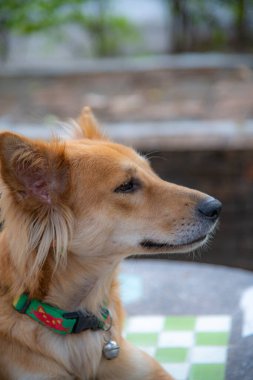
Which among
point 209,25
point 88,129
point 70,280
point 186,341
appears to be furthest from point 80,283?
point 209,25

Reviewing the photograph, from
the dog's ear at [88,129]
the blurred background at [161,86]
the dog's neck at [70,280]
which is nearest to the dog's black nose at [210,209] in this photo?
the dog's neck at [70,280]

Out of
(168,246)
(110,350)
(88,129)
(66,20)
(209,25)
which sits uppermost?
(88,129)

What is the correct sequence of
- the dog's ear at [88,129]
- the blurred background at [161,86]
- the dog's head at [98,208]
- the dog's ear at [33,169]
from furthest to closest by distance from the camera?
the blurred background at [161,86], the dog's ear at [88,129], the dog's head at [98,208], the dog's ear at [33,169]

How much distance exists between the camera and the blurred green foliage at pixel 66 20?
8797 mm

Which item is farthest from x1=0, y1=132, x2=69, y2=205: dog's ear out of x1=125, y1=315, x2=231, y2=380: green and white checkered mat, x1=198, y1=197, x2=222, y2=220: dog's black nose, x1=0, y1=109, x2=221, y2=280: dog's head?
x1=125, y1=315, x2=231, y2=380: green and white checkered mat

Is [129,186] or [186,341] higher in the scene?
[129,186]

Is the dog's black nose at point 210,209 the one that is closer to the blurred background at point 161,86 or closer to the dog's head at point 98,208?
the dog's head at point 98,208

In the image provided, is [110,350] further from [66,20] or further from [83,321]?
[66,20]

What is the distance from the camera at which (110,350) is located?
2.93 metres

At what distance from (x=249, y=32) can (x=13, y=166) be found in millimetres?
7714

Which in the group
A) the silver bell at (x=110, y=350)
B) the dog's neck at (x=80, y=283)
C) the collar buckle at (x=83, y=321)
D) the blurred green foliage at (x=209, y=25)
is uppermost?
the dog's neck at (x=80, y=283)

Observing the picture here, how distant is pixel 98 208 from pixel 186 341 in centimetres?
97

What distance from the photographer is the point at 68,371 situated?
9.34ft

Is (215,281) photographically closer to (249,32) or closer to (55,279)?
(55,279)
